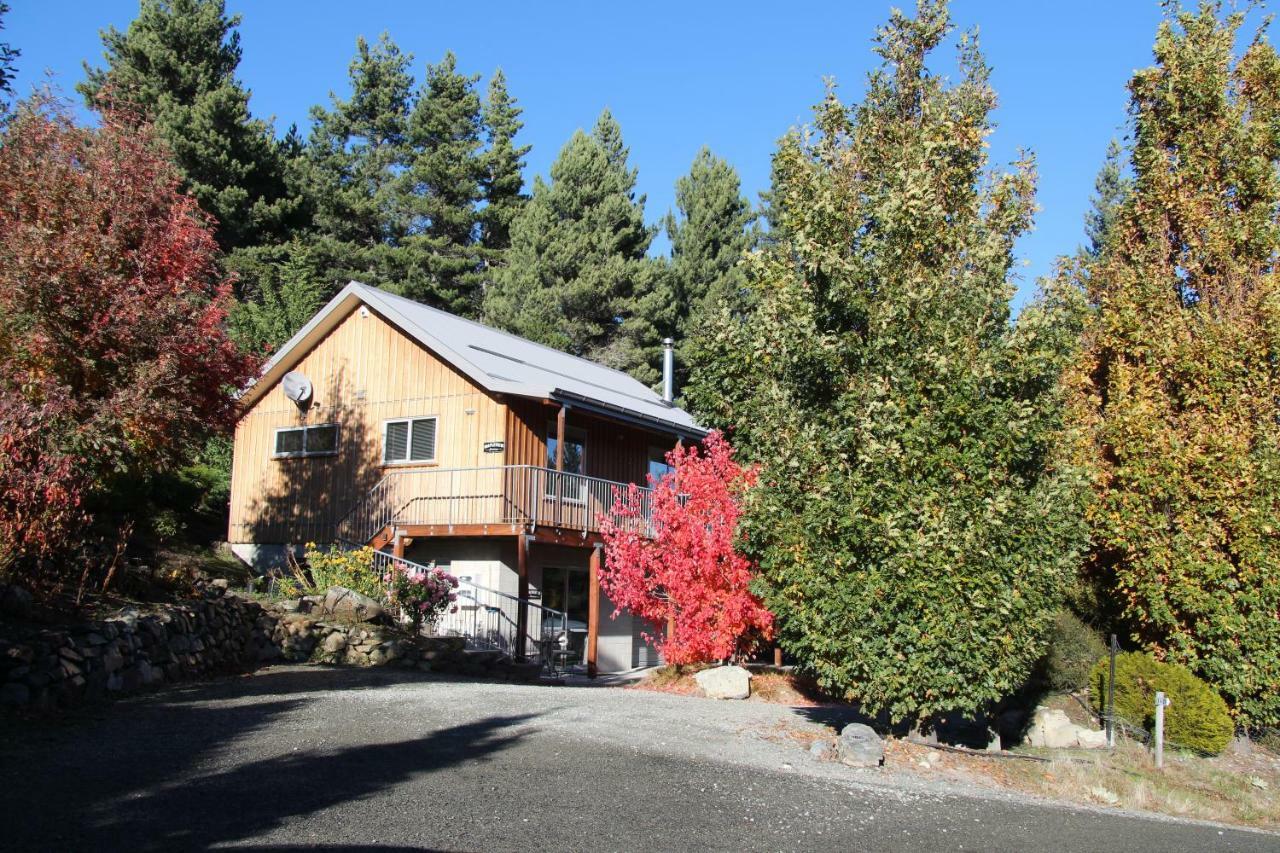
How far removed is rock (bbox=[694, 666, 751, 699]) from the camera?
1611cm

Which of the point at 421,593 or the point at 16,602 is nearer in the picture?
the point at 16,602

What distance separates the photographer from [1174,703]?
13781 millimetres

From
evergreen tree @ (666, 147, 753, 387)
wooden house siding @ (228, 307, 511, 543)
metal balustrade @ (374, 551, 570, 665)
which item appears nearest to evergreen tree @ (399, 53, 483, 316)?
evergreen tree @ (666, 147, 753, 387)

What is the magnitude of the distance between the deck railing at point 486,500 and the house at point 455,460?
0.11 ft

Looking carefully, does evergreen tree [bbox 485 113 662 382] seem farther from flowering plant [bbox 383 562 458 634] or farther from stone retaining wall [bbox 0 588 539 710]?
stone retaining wall [bbox 0 588 539 710]

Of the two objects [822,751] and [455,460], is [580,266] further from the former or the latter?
[822,751]

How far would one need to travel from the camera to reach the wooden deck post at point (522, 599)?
19.1 m

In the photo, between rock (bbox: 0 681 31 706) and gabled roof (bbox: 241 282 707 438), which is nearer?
rock (bbox: 0 681 31 706)

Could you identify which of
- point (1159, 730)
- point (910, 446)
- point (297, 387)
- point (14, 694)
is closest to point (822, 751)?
point (910, 446)

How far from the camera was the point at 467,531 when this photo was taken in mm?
19828

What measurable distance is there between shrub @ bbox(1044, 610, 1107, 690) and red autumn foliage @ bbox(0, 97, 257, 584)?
41.8 feet

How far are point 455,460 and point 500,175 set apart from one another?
2803 cm

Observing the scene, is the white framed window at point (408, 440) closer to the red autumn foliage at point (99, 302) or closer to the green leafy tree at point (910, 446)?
the red autumn foliage at point (99, 302)

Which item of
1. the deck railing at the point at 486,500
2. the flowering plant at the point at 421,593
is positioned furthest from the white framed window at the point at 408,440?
the flowering plant at the point at 421,593
